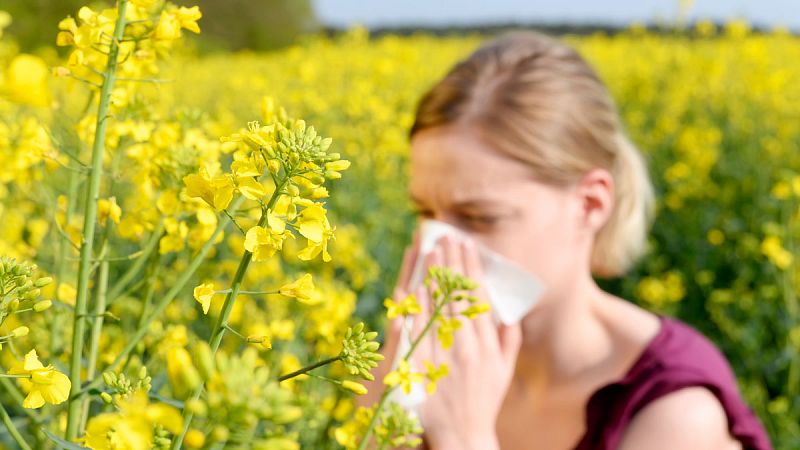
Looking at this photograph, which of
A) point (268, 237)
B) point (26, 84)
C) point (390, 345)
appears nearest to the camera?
point (26, 84)

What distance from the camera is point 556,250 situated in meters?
1.72

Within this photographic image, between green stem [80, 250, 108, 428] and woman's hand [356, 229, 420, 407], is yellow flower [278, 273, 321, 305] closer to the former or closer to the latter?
green stem [80, 250, 108, 428]

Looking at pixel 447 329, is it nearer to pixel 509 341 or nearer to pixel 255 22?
pixel 509 341

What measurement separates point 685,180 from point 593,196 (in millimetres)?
2845

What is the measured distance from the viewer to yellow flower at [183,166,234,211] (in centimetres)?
49

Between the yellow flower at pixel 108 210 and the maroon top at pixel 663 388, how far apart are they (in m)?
1.23

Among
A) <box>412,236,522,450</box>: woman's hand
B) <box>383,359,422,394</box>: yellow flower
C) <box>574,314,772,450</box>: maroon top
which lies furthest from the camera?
<box>574,314,772,450</box>: maroon top

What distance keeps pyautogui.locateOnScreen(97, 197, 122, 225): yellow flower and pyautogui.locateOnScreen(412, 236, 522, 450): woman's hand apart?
56 centimetres

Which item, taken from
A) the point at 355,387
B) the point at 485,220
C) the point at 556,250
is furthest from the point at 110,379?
the point at 556,250

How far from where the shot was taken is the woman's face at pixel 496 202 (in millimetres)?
1644

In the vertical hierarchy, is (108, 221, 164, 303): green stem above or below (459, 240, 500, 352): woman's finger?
above

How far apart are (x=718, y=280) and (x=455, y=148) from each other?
111 inches

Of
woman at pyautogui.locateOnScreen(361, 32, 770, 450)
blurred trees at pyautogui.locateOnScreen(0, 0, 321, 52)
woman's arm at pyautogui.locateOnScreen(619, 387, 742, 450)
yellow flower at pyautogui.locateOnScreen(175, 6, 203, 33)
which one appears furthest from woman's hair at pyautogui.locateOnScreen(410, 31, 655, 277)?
blurred trees at pyautogui.locateOnScreen(0, 0, 321, 52)

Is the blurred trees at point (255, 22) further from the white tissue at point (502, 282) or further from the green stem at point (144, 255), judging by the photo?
the green stem at point (144, 255)
